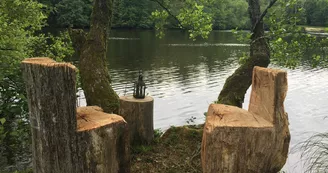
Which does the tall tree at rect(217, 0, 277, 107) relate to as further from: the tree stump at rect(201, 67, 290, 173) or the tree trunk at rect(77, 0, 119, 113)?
the tree stump at rect(201, 67, 290, 173)

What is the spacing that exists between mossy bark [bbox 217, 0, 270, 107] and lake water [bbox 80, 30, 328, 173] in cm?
222

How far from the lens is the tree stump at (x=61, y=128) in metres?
3.67

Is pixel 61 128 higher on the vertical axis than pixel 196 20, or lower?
lower

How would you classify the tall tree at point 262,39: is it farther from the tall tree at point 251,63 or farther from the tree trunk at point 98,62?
the tree trunk at point 98,62

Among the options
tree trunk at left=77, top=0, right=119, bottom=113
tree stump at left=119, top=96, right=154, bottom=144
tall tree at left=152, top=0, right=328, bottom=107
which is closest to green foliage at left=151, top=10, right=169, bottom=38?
tall tree at left=152, top=0, right=328, bottom=107

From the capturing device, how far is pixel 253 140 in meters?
4.34

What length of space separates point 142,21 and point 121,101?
173 feet

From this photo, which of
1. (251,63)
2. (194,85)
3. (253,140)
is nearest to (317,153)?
(251,63)

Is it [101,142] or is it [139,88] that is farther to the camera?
[139,88]

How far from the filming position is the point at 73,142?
12.7 feet

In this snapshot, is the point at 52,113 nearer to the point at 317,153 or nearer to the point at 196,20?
the point at 196,20

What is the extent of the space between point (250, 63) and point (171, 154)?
289 cm

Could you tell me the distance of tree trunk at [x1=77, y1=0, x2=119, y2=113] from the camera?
21.9 feet

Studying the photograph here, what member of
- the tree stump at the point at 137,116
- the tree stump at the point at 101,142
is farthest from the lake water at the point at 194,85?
the tree stump at the point at 101,142
